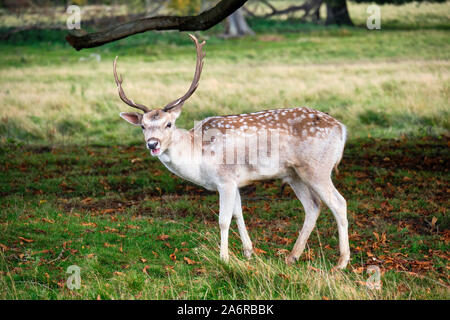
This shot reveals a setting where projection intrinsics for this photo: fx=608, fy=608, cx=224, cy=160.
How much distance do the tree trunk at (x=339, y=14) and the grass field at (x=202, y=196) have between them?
19.4 m

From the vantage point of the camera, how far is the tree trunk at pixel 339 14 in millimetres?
39156

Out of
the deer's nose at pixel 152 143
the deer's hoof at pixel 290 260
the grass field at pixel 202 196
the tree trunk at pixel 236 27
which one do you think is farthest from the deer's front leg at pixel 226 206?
the tree trunk at pixel 236 27

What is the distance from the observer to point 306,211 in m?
6.43

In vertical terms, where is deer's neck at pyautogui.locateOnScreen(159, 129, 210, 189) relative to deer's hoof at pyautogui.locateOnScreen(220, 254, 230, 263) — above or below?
above

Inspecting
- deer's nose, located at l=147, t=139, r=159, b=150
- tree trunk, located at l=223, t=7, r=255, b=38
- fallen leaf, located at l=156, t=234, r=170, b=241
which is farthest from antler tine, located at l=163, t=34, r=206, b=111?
tree trunk, located at l=223, t=7, r=255, b=38

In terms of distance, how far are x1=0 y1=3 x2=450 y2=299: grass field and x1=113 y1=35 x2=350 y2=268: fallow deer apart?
1.59ft

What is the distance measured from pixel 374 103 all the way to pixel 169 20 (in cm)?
791

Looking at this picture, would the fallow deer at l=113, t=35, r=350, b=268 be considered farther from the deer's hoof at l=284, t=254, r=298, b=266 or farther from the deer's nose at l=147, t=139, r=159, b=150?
the deer's nose at l=147, t=139, r=159, b=150

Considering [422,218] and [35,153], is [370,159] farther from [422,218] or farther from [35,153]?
[35,153]

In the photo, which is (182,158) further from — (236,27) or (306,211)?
(236,27)

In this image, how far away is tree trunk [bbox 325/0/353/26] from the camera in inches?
1542

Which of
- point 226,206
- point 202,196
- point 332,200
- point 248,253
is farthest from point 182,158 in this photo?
point 202,196

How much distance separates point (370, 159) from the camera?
34.1ft
